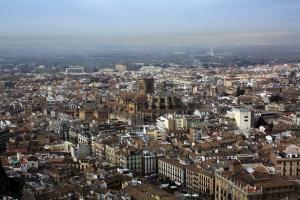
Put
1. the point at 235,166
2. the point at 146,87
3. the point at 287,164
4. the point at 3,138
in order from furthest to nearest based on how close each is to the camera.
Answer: the point at 146,87
the point at 3,138
the point at 287,164
the point at 235,166

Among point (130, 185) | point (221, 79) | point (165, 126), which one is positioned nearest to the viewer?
point (130, 185)

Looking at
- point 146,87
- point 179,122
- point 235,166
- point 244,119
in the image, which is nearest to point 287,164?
point 235,166

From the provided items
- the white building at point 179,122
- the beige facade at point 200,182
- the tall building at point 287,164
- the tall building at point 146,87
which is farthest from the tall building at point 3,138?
the tall building at point 146,87

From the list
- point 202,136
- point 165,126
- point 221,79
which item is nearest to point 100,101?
point 165,126

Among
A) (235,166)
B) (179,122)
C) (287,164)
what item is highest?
(235,166)

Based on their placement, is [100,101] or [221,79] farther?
[221,79]

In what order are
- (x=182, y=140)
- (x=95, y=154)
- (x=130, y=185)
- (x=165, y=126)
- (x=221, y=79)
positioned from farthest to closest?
(x=221, y=79) < (x=165, y=126) < (x=182, y=140) < (x=95, y=154) < (x=130, y=185)

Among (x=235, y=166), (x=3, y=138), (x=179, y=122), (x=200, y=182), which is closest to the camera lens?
(x=235, y=166)

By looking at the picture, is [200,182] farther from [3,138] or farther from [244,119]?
[244,119]

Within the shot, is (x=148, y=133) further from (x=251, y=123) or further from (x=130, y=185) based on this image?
(x=130, y=185)

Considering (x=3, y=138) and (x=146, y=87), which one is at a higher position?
(x=146, y=87)

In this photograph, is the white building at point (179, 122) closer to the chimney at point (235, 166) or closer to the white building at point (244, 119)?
the white building at point (244, 119)
